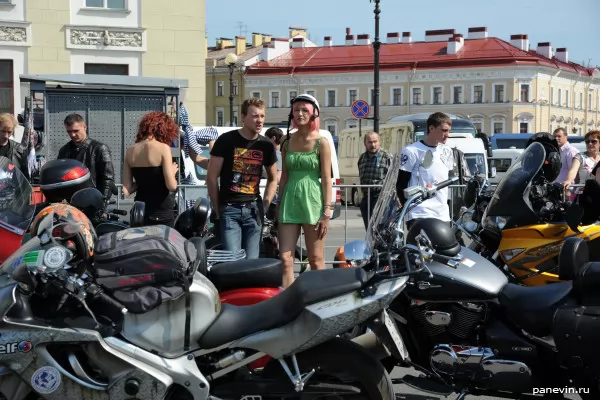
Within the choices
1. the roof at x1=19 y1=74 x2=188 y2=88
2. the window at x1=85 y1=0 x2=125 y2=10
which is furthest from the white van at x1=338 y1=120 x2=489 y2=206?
the roof at x1=19 y1=74 x2=188 y2=88

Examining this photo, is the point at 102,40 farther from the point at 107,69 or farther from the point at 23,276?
the point at 23,276

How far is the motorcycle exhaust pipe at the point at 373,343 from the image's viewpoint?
4.69 m

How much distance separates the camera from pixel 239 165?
6938 mm

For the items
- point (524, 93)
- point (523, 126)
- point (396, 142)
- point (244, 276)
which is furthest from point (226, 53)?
point (244, 276)

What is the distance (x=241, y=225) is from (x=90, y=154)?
1900mm

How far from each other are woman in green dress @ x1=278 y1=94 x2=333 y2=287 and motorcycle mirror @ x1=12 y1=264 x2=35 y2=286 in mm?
2685

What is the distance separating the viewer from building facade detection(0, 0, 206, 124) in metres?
23.4

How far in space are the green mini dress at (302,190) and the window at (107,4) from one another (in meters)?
18.6

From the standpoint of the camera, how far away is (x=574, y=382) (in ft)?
14.5

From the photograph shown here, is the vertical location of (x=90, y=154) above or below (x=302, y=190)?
above

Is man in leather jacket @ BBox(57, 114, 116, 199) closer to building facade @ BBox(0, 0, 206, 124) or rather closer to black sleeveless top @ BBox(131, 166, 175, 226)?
black sleeveless top @ BBox(131, 166, 175, 226)

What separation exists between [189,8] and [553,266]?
1958 cm

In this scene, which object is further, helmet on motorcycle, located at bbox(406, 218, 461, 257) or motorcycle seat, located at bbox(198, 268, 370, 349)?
helmet on motorcycle, located at bbox(406, 218, 461, 257)

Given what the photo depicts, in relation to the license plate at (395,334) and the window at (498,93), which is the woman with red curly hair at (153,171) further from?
the window at (498,93)
